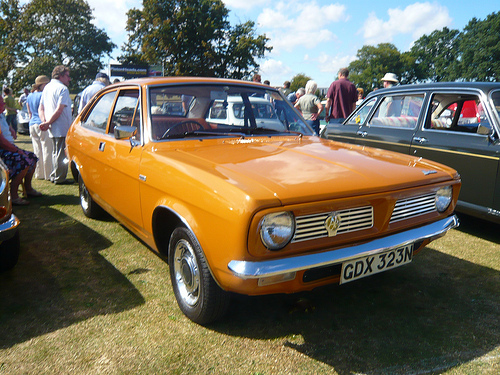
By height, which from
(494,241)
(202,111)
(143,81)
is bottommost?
(494,241)

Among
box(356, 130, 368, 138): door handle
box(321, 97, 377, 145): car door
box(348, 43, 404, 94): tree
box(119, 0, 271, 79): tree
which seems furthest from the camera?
box(348, 43, 404, 94): tree

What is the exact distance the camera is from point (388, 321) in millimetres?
2854

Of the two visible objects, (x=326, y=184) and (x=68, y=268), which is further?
(x=68, y=268)

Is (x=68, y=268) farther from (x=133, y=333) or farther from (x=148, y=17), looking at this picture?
(x=148, y=17)

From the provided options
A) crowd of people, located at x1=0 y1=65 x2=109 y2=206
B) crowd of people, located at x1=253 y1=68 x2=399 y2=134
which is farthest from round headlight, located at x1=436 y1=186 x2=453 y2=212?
crowd of people, located at x1=253 y1=68 x2=399 y2=134

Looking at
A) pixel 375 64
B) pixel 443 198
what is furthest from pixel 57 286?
pixel 375 64

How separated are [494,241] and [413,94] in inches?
83.7

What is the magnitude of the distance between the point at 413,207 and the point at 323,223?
0.79 meters

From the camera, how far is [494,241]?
15.0 ft

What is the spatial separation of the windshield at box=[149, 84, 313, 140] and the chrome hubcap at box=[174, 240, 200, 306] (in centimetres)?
96

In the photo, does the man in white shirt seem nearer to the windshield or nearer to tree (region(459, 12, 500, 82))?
the windshield

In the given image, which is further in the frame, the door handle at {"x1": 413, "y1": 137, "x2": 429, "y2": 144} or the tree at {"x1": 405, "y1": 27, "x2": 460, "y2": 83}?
the tree at {"x1": 405, "y1": 27, "x2": 460, "y2": 83}

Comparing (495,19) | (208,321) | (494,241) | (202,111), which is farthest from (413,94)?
(495,19)

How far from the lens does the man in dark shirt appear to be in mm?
8547
